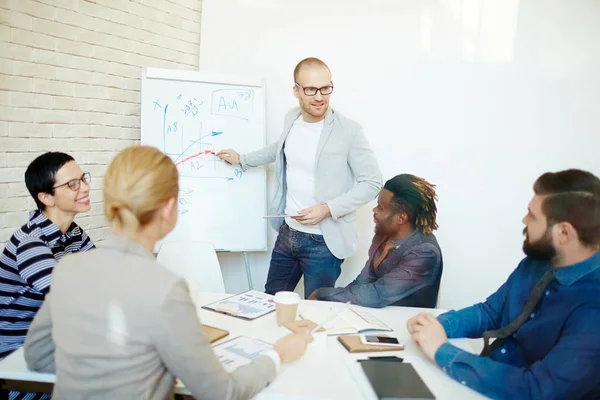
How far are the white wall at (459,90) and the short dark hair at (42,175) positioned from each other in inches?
61.7

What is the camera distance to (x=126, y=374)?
40.5 inches

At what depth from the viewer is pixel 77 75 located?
260 centimetres

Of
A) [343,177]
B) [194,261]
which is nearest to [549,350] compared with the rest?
[343,177]

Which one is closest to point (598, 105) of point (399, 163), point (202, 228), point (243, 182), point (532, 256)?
point (399, 163)

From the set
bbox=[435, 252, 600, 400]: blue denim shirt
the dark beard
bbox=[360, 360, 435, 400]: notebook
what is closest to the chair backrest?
bbox=[360, 360, 435, 400]: notebook

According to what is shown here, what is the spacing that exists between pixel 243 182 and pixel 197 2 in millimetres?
1333

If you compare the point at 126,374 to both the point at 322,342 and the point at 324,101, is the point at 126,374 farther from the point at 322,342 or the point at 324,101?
the point at 324,101

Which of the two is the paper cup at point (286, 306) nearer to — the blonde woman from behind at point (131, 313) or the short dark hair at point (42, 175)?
the blonde woman from behind at point (131, 313)

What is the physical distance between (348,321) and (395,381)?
42 centimetres

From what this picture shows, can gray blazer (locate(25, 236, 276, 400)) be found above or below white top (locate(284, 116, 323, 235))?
below

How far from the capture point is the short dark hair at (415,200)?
219cm

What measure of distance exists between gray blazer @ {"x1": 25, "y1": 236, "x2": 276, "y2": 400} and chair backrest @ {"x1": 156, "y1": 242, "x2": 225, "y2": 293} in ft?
4.40

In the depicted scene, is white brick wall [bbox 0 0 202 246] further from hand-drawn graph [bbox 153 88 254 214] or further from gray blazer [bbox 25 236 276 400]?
gray blazer [bbox 25 236 276 400]

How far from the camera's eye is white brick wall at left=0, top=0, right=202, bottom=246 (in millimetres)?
2305
